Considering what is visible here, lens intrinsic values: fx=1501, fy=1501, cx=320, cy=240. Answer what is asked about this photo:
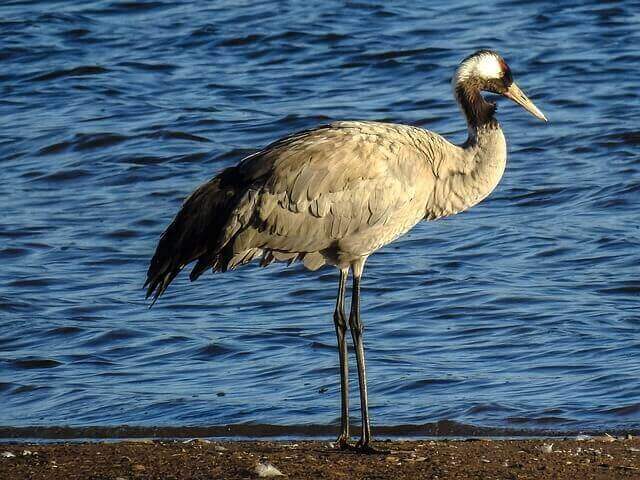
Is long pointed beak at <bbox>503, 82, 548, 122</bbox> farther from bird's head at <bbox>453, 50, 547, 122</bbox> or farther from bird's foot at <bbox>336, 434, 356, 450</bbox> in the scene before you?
bird's foot at <bbox>336, 434, 356, 450</bbox>

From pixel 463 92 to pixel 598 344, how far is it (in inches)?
94.6

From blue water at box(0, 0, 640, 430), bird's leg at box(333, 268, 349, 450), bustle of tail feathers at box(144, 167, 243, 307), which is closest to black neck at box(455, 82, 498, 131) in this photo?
bird's leg at box(333, 268, 349, 450)

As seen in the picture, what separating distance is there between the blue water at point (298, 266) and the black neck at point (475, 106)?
1813 millimetres

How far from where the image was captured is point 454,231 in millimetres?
14242

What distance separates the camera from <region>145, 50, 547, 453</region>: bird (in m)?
8.70

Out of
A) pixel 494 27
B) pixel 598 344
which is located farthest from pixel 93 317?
pixel 494 27

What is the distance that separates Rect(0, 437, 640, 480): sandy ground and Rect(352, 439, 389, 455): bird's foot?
7 cm

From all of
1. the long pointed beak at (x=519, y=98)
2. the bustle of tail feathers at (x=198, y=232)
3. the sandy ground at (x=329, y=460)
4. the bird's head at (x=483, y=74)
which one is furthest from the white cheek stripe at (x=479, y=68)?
the sandy ground at (x=329, y=460)

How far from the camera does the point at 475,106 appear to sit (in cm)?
940

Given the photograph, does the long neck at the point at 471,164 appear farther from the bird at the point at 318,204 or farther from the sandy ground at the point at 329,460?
the sandy ground at the point at 329,460

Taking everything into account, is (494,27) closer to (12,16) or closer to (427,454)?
(12,16)

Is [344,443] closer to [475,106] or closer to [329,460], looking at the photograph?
[329,460]

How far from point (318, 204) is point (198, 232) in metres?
0.73

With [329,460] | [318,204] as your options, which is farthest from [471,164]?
[329,460]
